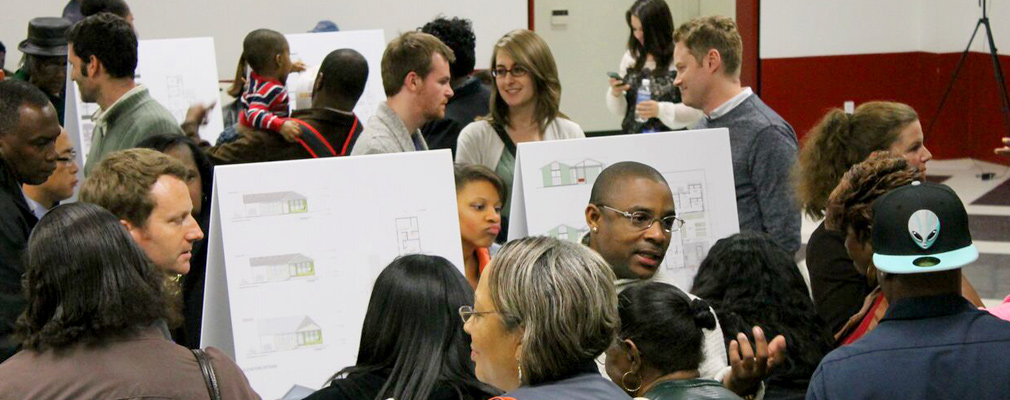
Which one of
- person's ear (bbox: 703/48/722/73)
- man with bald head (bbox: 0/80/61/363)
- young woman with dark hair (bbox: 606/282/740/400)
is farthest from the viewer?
person's ear (bbox: 703/48/722/73)

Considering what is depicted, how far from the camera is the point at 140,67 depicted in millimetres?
7215

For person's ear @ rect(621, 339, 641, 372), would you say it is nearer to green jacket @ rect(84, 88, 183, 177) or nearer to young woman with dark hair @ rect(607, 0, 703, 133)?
green jacket @ rect(84, 88, 183, 177)

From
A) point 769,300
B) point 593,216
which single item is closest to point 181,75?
point 593,216

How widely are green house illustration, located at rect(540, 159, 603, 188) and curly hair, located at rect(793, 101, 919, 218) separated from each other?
2.47ft

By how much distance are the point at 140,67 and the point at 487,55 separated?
4.10m

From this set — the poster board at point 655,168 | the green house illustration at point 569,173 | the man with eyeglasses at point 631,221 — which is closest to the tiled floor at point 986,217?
the poster board at point 655,168

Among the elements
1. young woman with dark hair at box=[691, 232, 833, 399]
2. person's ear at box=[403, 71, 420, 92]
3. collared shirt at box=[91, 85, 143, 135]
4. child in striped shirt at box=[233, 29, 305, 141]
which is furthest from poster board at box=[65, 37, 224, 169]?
young woman with dark hair at box=[691, 232, 833, 399]

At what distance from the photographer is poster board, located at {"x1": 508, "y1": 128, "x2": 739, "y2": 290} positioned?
4.14 meters

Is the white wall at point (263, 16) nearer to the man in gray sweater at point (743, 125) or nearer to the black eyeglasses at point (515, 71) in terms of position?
the black eyeglasses at point (515, 71)

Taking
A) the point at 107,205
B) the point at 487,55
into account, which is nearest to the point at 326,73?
the point at 107,205

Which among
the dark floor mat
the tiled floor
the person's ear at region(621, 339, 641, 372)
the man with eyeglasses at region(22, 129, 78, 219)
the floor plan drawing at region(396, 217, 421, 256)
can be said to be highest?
the man with eyeglasses at region(22, 129, 78, 219)

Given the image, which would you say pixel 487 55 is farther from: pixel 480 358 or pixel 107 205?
pixel 480 358

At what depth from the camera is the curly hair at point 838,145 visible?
12.3 ft

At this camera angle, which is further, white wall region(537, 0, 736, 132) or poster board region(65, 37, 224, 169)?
white wall region(537, 0, 736, 132)
